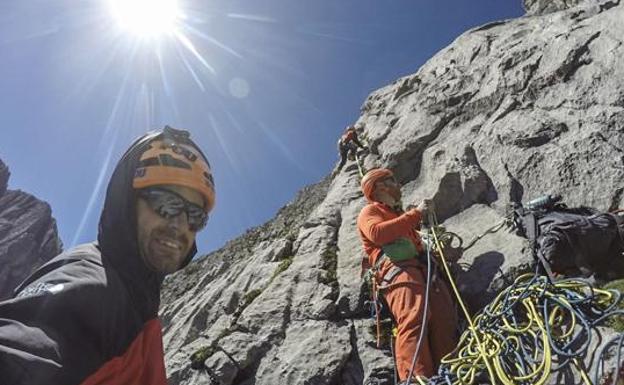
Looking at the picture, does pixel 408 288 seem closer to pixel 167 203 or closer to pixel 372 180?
pixel 372 180

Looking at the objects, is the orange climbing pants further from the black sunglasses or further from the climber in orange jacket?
the black sunglasses

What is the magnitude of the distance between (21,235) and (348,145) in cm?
9063

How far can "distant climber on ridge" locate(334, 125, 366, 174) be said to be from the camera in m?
14.7

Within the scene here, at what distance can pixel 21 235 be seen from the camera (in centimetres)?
8225

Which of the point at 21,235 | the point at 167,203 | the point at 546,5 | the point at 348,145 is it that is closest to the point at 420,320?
the point at 167,203

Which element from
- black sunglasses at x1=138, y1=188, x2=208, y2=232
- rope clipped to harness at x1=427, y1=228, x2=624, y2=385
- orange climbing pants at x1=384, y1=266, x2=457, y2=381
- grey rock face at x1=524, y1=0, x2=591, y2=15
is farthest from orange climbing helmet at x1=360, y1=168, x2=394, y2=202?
grey rock face at x1=524, y1=0, x2=591, y2=15

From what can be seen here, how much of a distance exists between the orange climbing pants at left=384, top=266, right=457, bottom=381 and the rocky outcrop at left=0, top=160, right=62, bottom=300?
8783cm

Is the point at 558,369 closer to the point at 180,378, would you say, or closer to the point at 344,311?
the point at 344,311

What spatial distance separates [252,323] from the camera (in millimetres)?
7945

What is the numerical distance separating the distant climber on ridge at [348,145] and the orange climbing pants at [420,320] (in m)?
8.81

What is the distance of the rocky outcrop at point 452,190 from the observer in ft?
21.9

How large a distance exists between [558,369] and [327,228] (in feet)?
24.6

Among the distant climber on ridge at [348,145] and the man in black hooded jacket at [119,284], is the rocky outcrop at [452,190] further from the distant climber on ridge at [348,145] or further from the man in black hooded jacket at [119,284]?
the man in black hooded jacket at [119,284]

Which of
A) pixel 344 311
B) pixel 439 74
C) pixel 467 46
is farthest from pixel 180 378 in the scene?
pixel 467 46
